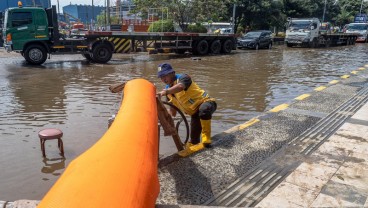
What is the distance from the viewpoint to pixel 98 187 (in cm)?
117

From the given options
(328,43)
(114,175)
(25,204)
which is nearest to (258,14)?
(328,43)

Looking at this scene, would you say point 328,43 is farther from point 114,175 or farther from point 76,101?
point 114,175

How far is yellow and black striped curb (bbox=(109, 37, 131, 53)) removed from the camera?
595 inches

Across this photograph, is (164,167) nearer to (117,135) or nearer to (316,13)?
(117,135)

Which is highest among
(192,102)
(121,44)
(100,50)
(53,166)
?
(121,44)

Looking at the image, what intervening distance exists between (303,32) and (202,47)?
10.9 metres

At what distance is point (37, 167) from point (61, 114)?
95.2 inches

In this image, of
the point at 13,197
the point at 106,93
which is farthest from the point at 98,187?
the point at 106,93

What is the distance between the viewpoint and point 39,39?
12.7m

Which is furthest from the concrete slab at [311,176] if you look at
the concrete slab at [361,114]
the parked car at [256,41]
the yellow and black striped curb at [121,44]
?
the parked car at [256,41]

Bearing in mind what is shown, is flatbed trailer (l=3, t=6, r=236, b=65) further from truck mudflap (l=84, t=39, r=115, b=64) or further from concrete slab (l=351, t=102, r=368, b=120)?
concrete slab (l=351, t=102, r=368, b=120)

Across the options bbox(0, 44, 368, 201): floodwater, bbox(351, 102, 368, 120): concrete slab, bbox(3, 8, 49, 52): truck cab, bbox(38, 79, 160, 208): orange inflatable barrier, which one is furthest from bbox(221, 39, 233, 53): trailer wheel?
bbox(38, 79, 160, 208): orange inflatable barrier

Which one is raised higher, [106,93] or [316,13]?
[316,13]

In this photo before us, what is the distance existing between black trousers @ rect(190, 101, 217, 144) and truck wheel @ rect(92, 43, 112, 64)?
10.8 m
